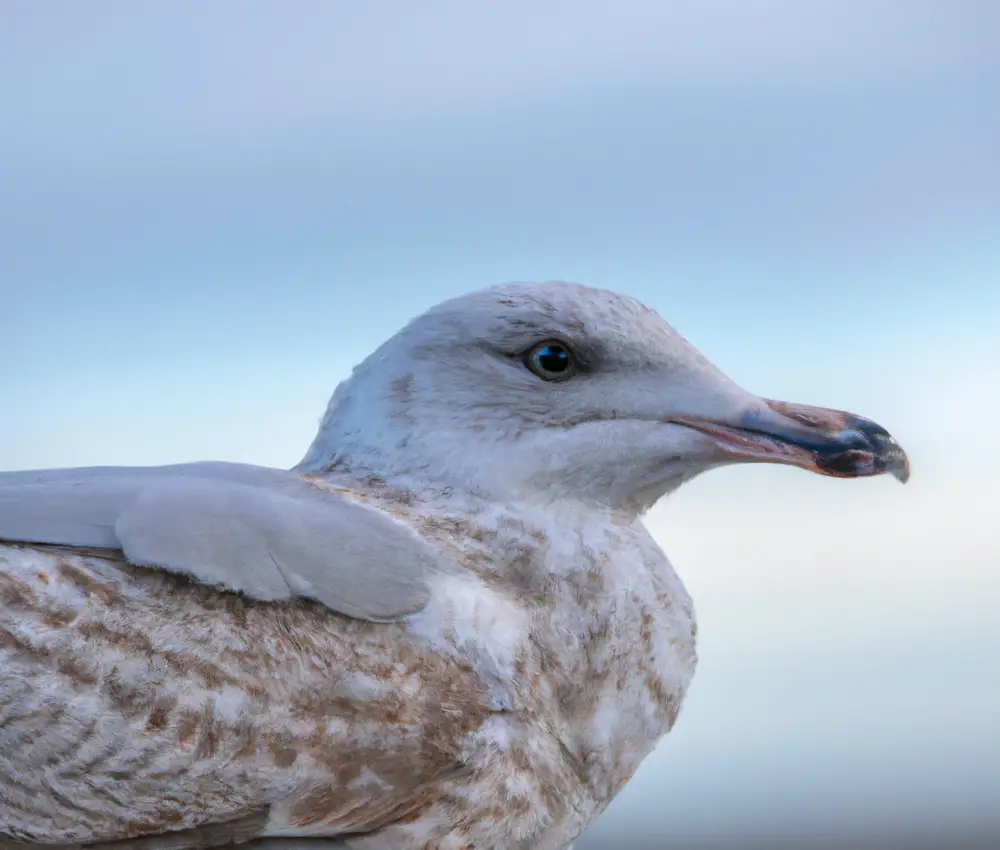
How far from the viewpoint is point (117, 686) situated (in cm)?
162

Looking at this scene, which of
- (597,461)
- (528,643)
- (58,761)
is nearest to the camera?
(58,761)

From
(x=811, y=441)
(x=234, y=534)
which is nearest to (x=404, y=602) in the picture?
(x=234, y=534)

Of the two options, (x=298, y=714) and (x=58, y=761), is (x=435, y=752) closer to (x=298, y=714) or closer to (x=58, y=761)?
(x=298, y=714)

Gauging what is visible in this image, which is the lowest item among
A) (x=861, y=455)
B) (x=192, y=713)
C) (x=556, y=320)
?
(x=192, y=713)

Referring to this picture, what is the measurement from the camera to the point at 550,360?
6.40 feet

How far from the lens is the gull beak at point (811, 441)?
1.93 metres

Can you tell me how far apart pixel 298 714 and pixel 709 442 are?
640 mm

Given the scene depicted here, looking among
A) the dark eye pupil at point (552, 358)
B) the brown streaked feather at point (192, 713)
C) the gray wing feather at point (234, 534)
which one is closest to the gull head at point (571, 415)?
the dark eye pupil at point (552, 358)

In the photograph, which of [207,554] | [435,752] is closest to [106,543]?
[207,554]

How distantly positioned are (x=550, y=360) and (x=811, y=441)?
0.35 metres

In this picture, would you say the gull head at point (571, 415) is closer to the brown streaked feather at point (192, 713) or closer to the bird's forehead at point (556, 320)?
the bird's forehead at point (556, 320)

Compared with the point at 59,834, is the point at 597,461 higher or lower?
higher

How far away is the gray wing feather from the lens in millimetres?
1657

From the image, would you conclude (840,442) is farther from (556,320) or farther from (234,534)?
(234,534)
